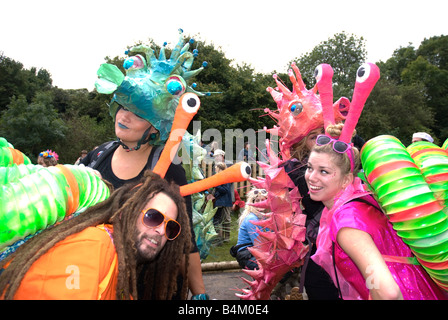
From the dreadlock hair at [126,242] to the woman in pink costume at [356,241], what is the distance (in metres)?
0.74

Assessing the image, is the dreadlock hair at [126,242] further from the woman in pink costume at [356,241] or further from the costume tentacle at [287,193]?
the costume tentacle at [287,193]

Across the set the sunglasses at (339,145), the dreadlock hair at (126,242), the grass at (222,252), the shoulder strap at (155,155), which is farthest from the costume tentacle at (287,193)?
the grass at (222,252)

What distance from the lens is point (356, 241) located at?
4.94 ft

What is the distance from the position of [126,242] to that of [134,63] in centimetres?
120

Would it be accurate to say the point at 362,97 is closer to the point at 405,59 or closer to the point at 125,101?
the point at 125,101

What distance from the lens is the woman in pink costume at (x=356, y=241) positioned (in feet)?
4.71

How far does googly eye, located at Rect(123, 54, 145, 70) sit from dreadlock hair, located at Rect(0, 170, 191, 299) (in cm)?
83

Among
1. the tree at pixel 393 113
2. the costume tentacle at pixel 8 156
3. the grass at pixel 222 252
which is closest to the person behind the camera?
the costume tentacle at pixel 8 156

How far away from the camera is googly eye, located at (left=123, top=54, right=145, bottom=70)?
7.34ft

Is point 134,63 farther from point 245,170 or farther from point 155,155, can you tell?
point 245,170

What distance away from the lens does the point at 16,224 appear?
1.23 metres

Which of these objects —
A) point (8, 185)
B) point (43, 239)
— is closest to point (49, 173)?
point (8, 185)

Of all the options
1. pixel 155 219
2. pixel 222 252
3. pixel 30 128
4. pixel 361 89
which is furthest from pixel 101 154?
pixel 30 128
